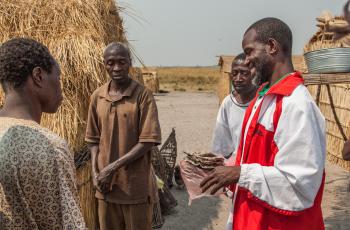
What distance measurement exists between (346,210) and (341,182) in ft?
5.73

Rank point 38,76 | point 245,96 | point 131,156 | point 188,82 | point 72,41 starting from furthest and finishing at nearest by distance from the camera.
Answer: point 188,82 → point 72,41 → point 245,96 → point 131,156 → point 38,76

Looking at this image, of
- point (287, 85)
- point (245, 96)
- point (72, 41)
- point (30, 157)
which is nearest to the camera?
point (30, 157)

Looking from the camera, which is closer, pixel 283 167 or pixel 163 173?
pixel 283 167

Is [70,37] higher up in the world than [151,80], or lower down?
higher up

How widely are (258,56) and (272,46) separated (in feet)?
0.29

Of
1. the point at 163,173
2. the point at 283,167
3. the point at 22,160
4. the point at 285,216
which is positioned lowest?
the point at 163,173

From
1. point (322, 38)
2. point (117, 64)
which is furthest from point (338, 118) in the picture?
point (117, 64)

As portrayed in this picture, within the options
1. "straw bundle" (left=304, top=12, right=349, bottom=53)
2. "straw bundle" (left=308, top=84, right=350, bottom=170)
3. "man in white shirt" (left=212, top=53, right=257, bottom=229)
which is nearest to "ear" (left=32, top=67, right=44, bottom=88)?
"man in white shirt" (left=212, top=53, right=257, bottom=229)

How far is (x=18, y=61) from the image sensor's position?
1.72 m

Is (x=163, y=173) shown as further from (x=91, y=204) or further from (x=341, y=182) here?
(x=341, y=182)

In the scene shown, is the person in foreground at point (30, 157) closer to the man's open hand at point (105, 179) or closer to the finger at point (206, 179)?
the finger at point (206, 179)

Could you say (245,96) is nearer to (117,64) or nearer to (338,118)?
(117,64)

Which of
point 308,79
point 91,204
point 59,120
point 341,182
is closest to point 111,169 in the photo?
point 59,120

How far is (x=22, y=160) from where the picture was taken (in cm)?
167
